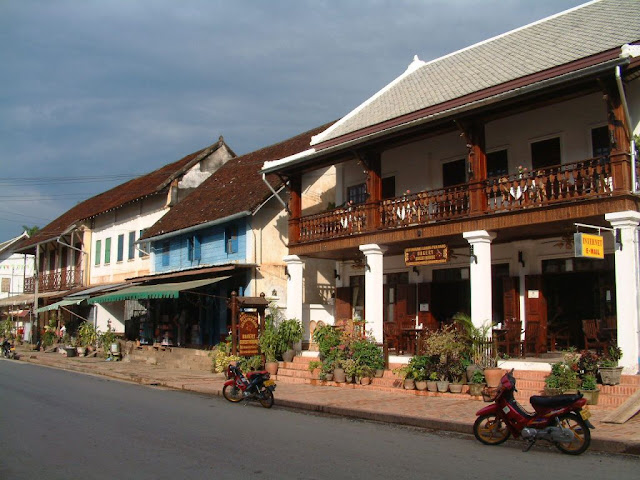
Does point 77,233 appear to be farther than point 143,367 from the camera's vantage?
Yes

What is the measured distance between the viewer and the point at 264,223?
23422 millimetres

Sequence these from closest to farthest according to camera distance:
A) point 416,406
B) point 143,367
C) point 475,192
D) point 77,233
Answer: point 416,406
point 475,192
point 143,367
point 77,233

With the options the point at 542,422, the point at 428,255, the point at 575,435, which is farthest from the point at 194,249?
the point at 575,435

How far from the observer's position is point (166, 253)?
2806 cm

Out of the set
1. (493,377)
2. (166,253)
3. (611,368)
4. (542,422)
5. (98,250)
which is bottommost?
(542,422)

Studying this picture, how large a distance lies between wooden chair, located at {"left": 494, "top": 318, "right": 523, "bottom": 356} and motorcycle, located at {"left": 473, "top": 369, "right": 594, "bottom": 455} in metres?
6.07

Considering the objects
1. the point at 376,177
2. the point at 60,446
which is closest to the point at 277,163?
the point at 376,177

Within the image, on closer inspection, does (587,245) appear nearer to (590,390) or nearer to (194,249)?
(590,390)

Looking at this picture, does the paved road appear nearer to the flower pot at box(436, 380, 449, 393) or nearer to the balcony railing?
the flower pot at box(436, 380, 449, 393)

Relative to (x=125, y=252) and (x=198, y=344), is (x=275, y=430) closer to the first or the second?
(x=198, y=344)

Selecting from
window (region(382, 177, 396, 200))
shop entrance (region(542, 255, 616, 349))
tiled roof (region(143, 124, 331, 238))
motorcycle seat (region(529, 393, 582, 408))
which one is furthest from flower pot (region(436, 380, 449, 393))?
tiled roof (region(143, 124, 331, 238))

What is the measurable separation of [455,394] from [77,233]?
2839cm

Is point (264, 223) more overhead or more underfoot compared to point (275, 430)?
more overhead

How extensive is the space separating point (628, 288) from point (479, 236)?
11.5ft
